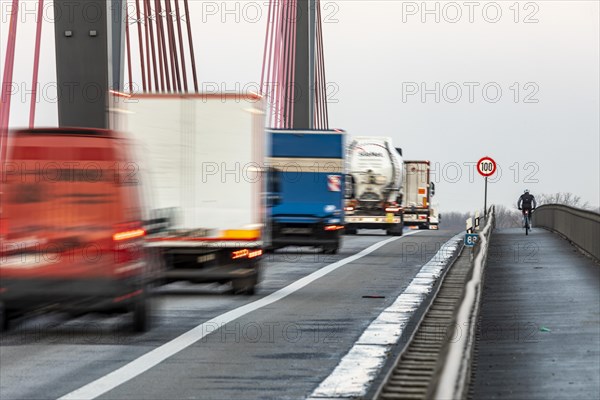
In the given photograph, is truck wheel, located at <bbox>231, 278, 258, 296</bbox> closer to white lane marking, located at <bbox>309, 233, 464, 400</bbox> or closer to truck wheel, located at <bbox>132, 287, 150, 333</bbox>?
white lane marking, located at <bbox>309, 233, 464, 400</bbox>

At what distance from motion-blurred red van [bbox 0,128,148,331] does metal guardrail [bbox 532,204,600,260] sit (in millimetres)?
12878

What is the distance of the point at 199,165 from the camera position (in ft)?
56.2

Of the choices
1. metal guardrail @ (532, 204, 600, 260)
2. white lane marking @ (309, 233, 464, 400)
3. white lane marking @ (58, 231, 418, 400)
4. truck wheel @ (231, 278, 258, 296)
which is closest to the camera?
white lane marking @ (58, 231, 418, 400)

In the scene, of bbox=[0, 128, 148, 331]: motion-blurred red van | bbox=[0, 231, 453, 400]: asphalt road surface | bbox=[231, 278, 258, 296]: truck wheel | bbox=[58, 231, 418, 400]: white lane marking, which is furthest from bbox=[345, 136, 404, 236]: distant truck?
bbox=[0, 128, 148, 331]: motion-blurred red van

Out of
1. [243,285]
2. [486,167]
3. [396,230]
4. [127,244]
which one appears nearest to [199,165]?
[243,285]

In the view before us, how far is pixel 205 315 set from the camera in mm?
15219

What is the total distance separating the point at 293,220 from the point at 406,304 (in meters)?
12.2

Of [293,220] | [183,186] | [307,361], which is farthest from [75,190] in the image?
[293,220]

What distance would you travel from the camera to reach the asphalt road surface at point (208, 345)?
973 cm

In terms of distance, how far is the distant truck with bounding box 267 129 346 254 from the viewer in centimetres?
2878

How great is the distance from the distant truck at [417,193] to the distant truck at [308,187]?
25951 millimetres

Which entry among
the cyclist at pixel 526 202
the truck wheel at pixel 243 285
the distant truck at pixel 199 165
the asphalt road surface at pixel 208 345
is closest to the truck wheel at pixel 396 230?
the cyclist at pixel 526 202

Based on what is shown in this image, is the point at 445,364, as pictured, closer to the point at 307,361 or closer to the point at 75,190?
the point at 307,361

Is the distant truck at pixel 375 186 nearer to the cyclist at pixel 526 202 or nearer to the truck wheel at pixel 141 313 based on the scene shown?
the cyclist at pixel 526 202
